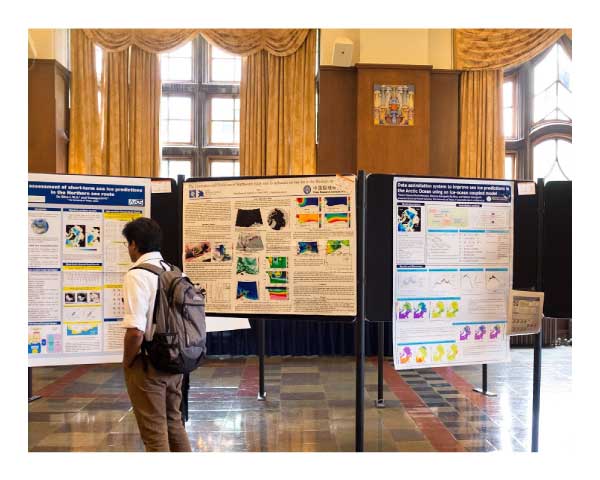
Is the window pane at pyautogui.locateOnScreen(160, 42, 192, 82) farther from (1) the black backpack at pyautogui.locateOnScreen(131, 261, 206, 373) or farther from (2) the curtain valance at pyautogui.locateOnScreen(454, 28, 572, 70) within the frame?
(1) the black backpack at pyautogui.locateOnScreen(131, 261, 206, 373)

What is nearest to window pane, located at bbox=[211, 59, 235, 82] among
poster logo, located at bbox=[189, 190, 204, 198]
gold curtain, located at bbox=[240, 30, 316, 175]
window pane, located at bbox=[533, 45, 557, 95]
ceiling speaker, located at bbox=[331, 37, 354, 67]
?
gold curtain, located at bbox=[240, 30, 316, 175]

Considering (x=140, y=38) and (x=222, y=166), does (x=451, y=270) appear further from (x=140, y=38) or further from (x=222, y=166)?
(x=140, y=38)

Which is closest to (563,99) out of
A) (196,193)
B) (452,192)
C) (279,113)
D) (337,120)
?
(337,120)

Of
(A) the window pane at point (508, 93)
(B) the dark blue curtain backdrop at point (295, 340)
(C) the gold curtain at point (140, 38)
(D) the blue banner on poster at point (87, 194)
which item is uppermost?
(C) the gold curtain at point (140, 38)

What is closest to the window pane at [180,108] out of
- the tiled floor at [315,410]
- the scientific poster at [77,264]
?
the tiled floor at [315,410]

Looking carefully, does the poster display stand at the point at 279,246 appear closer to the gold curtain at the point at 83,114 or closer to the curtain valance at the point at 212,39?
the gold curtain at the point at 83,114

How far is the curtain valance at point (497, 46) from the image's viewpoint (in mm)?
6543

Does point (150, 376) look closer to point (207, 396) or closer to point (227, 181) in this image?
point (227, 181)

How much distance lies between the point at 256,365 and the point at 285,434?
2.27m

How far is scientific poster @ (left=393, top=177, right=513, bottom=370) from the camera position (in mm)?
2748

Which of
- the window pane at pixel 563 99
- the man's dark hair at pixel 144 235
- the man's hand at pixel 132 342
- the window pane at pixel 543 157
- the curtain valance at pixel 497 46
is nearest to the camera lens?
the man's hand at pixel 132 342

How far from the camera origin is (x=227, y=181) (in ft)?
9.40

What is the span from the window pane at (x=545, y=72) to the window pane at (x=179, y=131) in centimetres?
488
